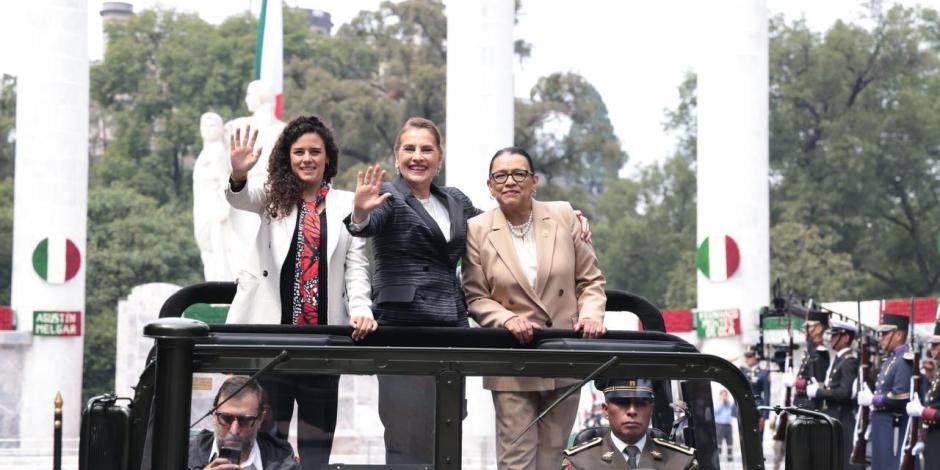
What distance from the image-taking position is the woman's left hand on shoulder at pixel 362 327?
5.29 meters

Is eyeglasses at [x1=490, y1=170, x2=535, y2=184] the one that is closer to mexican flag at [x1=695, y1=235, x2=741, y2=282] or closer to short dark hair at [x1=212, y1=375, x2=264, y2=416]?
short dark hair at [x1=212, y1=375, x2=264, y2=416]

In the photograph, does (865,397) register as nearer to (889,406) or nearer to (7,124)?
(889,406)

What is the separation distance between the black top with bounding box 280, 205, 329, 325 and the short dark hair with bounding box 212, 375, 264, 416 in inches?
57.6

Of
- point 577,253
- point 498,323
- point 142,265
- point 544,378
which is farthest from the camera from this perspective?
point 142,265

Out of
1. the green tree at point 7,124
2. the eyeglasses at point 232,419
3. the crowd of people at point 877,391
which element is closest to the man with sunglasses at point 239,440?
the eyeglasses at point 232,419

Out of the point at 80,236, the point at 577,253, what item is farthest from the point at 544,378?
the point at 80,236

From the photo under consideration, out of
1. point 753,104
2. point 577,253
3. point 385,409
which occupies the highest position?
point 753,104

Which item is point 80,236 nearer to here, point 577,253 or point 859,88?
point 577,253

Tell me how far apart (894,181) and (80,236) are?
29815mm

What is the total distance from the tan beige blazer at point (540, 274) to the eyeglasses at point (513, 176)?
0.53ft

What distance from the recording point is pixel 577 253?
5.97 m

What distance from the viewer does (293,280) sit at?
600cm

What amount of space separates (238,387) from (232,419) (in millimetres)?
101

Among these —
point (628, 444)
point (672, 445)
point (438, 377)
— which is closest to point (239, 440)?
point (438, 377)
